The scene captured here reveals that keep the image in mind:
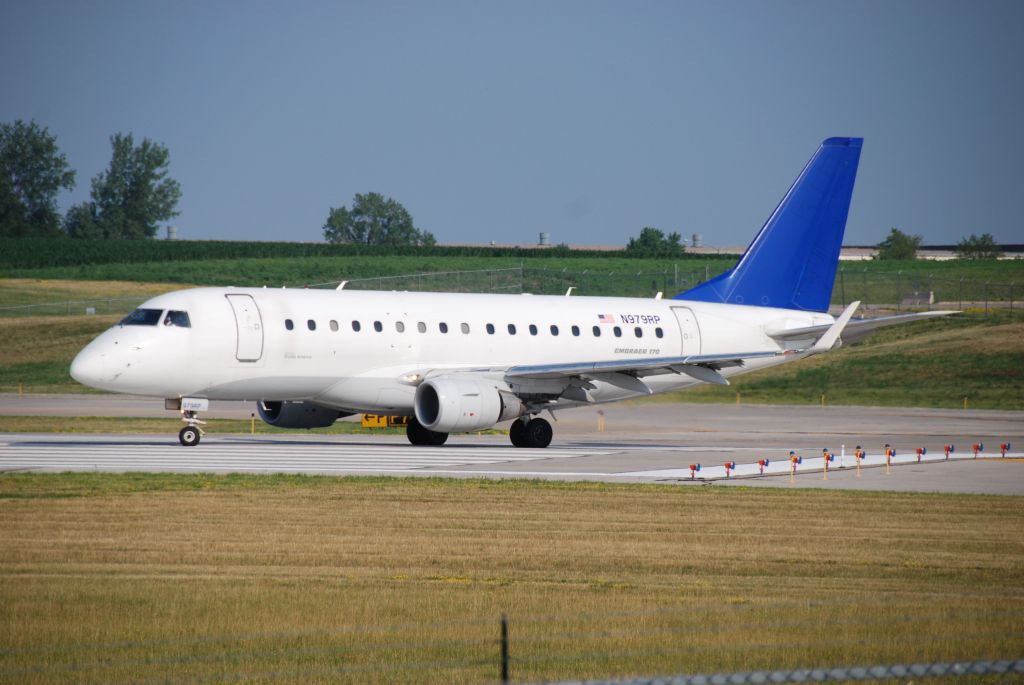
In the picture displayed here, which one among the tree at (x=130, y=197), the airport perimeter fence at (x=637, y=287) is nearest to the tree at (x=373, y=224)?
the tree at (x=130, y=197)

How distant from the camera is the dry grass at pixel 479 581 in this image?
480 inches

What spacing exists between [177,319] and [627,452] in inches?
418

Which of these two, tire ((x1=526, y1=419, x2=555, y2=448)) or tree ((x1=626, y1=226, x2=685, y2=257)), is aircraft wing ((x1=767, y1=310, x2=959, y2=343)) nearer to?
tire ((x1=526, y1=419, x2=555, y2=448))

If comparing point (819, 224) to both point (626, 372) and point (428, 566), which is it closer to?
point (626, 372)

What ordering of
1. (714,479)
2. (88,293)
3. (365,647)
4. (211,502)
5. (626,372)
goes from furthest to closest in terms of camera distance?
(88,293) < (626,372) < (714,479) < (211,502) < (365,647)

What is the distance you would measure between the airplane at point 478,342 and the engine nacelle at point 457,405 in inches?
1.5

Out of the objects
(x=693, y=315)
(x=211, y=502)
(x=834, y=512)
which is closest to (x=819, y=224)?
(x=693, y=315)

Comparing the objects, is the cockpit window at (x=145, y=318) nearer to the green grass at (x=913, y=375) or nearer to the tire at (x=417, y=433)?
the tire at (x=417, y=433)

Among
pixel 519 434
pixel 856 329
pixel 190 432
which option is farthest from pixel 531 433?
pixel 856 329

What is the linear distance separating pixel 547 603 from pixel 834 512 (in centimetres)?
897

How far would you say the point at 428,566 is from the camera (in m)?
16.8

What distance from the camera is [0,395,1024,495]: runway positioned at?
28.1 m

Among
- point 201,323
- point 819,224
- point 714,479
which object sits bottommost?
point 714,479

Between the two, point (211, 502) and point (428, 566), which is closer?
point (428, 566)
